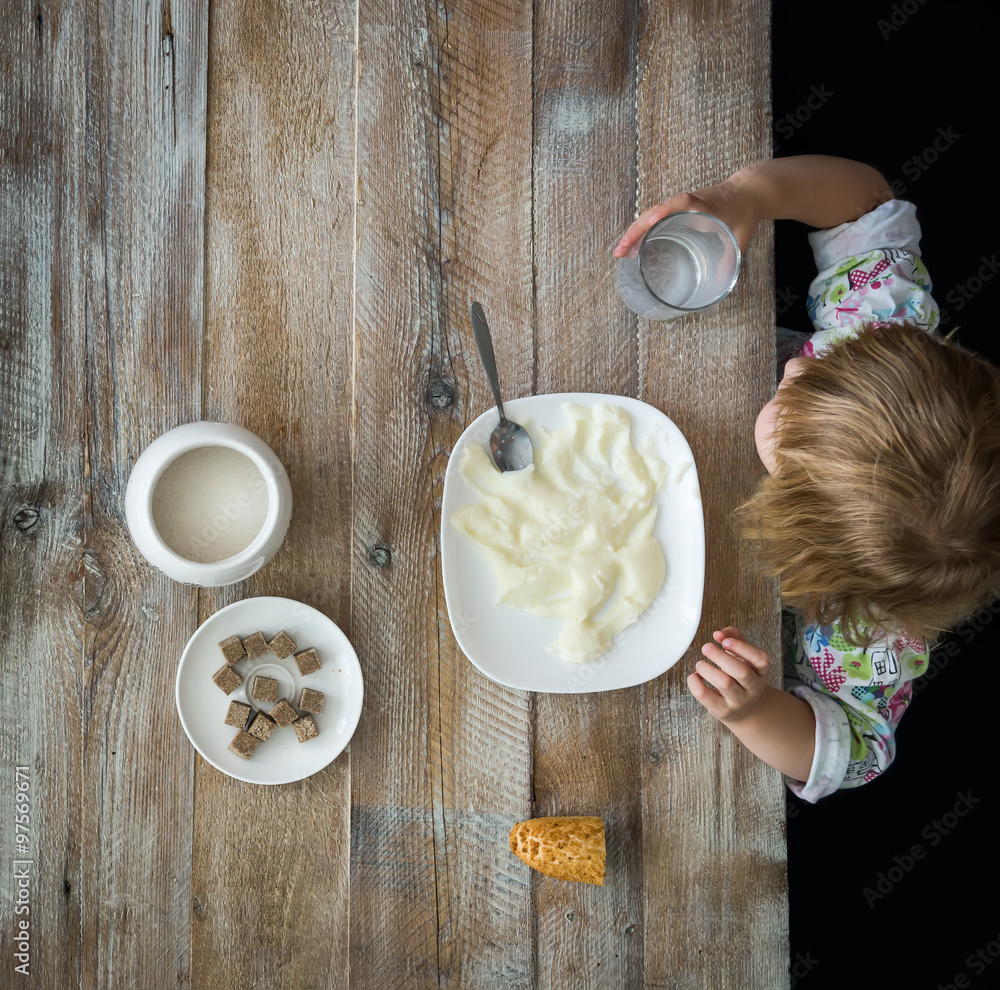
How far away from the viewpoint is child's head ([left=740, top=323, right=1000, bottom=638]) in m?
0.74

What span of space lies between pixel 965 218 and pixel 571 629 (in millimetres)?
1110

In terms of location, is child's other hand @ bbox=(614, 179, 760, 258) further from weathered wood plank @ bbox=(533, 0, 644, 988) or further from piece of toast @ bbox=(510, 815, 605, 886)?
piece of toast @ bbox=(510, 815, 605, 886)

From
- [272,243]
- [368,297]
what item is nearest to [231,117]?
[272,243]

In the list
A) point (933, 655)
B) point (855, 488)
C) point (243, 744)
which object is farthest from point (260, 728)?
point (933, 655)

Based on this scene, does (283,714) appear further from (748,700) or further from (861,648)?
(861,648)

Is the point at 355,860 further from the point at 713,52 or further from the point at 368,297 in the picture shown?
the point at 713,52

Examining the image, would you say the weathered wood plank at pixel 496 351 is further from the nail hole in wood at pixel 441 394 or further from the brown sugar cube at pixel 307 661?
the brown sugar cube at pixel 307 661

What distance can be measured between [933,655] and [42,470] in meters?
1.42

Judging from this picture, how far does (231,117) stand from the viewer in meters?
0.91

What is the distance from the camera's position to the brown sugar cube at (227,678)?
0.88 m

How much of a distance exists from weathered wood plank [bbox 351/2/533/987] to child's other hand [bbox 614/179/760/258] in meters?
0.13

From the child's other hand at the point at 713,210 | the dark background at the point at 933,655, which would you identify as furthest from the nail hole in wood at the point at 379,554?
the dark background at the point at 933,655

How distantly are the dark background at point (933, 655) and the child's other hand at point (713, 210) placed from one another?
0.43 metres

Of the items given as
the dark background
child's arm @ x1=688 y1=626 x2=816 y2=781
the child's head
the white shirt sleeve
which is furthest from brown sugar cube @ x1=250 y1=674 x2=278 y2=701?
the dark background
